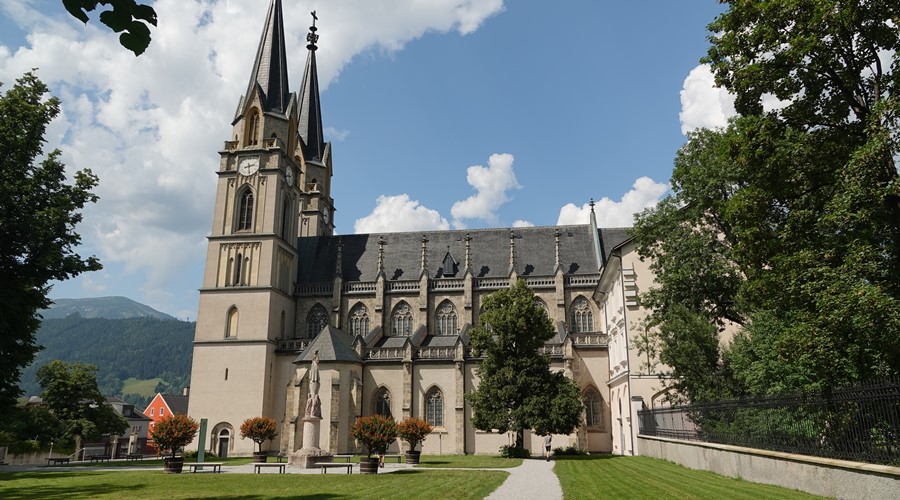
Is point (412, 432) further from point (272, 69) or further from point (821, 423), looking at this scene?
point (272, 69)

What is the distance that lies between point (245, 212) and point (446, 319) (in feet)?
59.2

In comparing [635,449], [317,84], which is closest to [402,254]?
[317,84]

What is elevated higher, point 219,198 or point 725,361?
point 219,198

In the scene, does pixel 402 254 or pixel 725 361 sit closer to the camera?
pixel 725 361

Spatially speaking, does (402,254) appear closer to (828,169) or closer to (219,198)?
(219,198)

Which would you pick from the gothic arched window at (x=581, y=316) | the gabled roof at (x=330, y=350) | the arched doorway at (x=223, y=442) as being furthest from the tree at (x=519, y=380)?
the arched doorway at (x=223, y=442)

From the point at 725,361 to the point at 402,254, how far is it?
1248 inches

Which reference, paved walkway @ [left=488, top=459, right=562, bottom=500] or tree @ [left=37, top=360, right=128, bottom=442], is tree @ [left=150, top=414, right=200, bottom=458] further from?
tree @ [left=37, top=360, right=128, bottom=442]

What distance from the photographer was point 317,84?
63.6 metres

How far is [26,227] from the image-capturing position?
74.4 ft

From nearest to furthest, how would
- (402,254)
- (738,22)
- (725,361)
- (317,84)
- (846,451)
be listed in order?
(846,451) → (738,22) → (725,361) → (402,254) → (317,84)

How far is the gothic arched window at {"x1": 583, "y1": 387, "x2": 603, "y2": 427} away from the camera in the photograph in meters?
41.2

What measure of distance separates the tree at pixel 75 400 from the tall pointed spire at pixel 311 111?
28138 millimetres

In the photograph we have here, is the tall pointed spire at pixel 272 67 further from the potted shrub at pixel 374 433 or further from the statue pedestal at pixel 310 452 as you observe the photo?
the potted shrub at pixel 374 433
